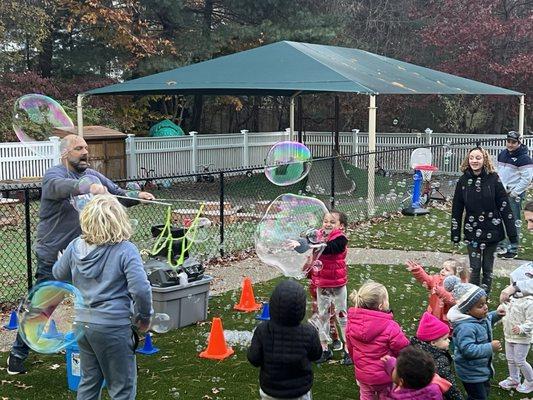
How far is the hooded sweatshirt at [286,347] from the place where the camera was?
12.8 ft

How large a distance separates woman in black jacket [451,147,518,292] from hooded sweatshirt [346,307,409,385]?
282cm

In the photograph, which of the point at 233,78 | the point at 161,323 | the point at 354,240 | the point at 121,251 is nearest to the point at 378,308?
the point at 121,251

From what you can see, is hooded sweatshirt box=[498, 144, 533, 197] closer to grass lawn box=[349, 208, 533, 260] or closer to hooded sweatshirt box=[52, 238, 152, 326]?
grass lawn box=[349, 208, 533, 260]

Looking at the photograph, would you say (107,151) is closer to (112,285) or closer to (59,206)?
(59,206)

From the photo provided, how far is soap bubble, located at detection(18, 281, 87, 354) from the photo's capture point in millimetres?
4215

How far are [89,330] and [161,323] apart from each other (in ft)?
4.75

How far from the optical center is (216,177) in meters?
21.1

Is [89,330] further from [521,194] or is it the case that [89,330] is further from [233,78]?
[233,78]

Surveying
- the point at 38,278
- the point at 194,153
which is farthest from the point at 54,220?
the point at 194,153

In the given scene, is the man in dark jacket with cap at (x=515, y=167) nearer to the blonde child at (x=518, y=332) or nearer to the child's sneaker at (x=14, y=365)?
the blonde child at (x=518, y=332)

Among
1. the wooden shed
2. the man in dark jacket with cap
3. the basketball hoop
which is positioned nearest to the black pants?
the man in dark jacket with cap

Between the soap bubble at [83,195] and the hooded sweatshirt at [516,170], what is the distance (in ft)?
20.0

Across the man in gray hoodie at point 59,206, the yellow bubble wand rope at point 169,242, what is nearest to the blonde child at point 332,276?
the yellow bubble wand rope at point 169,242

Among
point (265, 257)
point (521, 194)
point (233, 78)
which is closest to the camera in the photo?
point (265, 257)
